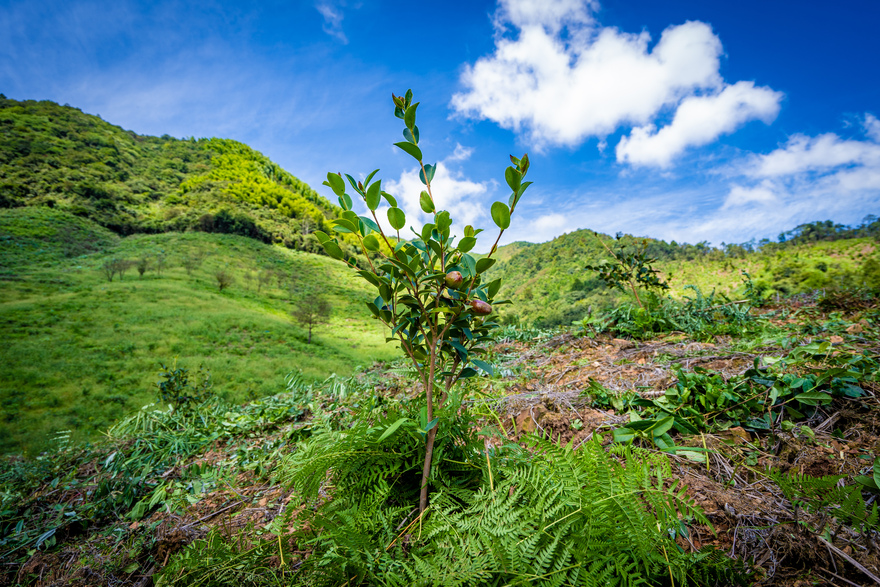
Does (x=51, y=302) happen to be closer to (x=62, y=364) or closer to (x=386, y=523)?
(x=62, y=364)

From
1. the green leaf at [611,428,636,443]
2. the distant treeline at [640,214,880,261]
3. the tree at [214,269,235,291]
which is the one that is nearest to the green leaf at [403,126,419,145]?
the green leaf at [611,428,636,443]

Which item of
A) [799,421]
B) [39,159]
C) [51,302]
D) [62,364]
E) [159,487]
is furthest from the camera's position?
[39,159]

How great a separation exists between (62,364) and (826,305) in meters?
17.1

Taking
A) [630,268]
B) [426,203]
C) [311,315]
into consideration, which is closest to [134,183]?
[311,315]

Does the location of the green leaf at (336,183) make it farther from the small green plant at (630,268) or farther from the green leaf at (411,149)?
the small green plant at (630,268)

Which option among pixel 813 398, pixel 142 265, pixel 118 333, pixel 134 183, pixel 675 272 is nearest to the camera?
pixel 813 398

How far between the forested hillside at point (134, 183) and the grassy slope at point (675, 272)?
1068 inches

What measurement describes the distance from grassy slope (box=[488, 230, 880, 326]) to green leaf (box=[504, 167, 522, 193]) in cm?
152

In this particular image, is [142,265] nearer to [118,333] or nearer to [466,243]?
[118,333]

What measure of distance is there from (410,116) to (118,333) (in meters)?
16.9

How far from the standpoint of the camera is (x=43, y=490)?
2.42 meters

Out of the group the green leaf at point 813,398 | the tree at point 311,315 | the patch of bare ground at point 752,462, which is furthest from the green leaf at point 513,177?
the tree at point 311,315

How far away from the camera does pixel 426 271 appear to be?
892 millimetres

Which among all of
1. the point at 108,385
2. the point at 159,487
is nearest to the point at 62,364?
the point at 108,385
